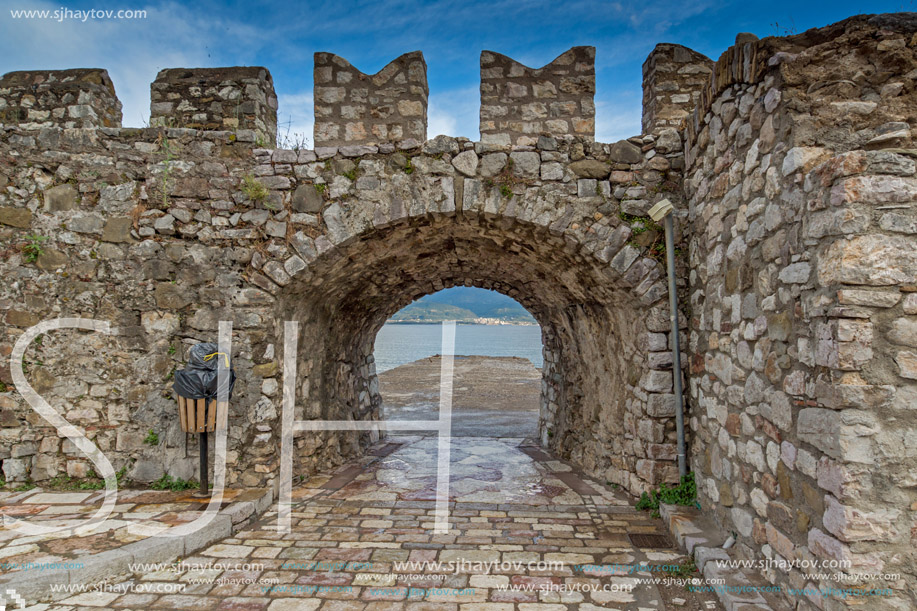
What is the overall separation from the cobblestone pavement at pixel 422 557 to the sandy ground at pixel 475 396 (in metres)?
→ 3.36

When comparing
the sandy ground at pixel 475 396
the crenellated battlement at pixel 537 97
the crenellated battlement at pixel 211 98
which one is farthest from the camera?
the sandy ground at pixel 475 396

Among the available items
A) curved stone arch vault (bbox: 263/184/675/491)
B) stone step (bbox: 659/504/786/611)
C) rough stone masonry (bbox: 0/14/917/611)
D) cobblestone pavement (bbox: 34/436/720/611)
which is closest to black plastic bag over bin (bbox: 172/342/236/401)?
rough stone masonry (bbox: 0/14/917/611)

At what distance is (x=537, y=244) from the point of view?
5578 mm

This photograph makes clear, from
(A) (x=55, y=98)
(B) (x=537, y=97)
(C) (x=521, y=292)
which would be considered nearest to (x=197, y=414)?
(A) (x=55, y=98)

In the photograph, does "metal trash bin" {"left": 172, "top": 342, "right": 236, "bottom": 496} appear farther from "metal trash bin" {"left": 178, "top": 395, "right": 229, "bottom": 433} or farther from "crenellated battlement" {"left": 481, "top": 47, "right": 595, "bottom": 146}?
"crenellated battlement" {"left": 481, "top": 47, "right": 595, "bottom": 146}

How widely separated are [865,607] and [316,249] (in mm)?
4634

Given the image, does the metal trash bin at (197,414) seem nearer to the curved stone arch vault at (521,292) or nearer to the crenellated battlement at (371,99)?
the curved stone arch vault at (521,292)

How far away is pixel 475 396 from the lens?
41.2 ft

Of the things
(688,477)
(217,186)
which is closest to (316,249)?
(217,186)

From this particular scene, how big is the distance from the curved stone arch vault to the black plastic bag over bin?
650 mm

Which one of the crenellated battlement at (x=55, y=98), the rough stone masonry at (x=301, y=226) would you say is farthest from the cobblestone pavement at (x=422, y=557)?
the crenellated battlement at (x=55, y=98)

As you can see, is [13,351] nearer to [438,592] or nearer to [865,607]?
[438,592]

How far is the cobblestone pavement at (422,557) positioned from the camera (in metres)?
3.55

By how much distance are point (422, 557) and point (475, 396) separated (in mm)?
8431
